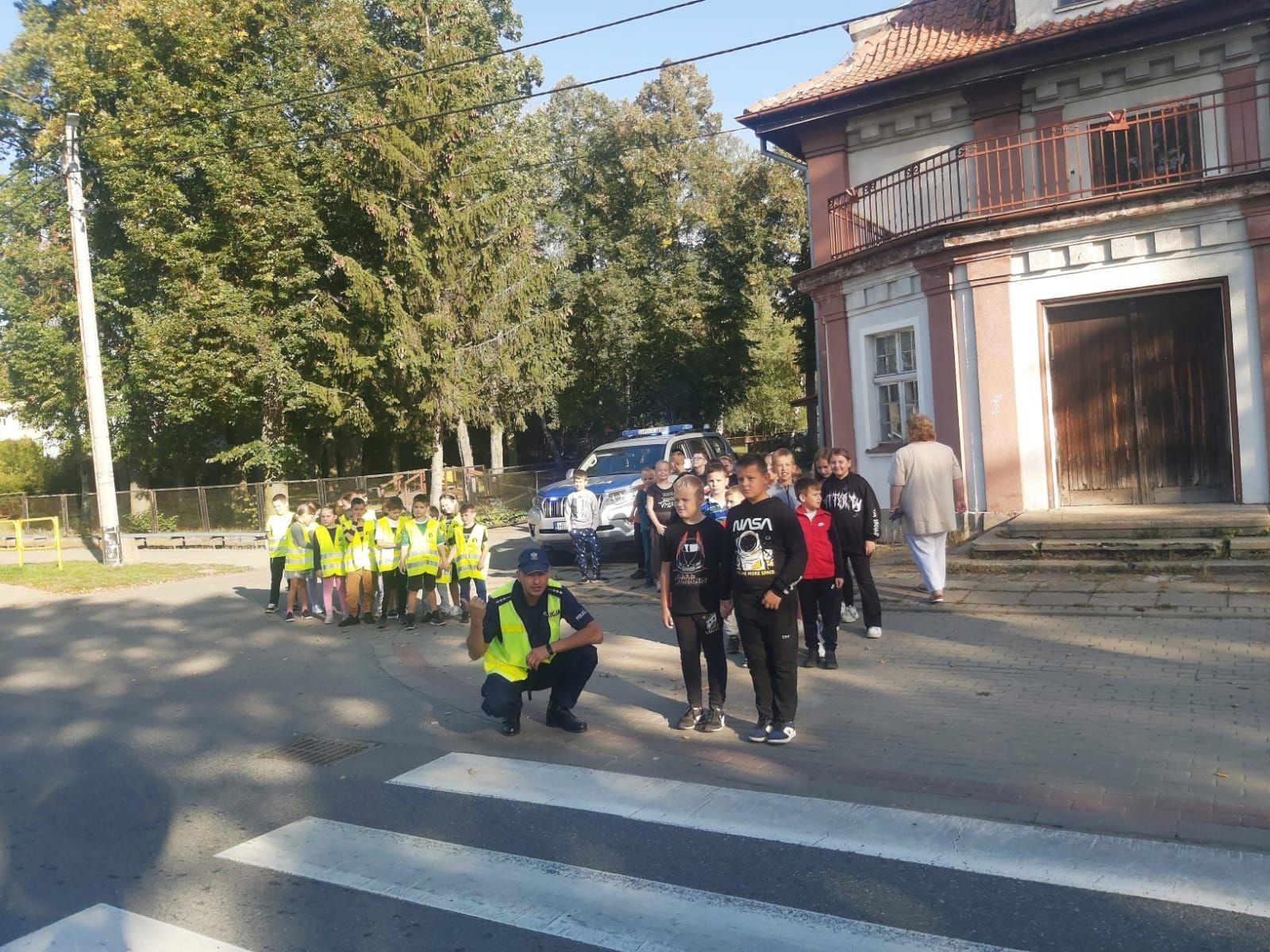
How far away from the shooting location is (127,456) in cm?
3416

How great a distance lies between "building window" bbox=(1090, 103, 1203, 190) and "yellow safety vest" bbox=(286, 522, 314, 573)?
35.8 ft

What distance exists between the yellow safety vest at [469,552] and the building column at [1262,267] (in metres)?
9.33

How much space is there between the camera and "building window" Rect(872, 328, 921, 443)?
15384mm

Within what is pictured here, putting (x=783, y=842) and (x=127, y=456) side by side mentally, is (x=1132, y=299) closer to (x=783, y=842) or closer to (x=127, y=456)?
(x=783, y=842)

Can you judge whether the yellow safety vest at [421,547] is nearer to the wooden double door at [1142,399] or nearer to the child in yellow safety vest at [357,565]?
the child in yellow safety vest at [357,565]

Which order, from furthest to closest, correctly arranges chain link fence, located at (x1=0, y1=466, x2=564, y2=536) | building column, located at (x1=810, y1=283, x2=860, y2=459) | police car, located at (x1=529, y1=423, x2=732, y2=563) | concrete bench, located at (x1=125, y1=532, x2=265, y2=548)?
chain link fence, located at (x1=0, y1=466, x2=564, y2=536), concrete bench, located at (x1=125, y1=532, x2=265, y2=548), building column, located at (x1=810, y1=283, x2=860, y2=459), police car, located at (x1=529, y1=423, x2=732, y2=563)

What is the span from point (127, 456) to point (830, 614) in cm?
3148

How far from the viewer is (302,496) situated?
27.0m

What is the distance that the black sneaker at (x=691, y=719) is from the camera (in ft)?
22.6

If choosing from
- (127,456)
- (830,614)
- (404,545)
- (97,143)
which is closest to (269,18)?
(97,143)

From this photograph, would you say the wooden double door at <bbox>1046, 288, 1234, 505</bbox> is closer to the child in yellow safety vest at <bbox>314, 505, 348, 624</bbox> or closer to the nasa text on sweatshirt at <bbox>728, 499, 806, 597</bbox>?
the nasa text on sweatshirt at <bbox>728, 499, 806, 597</bbox>

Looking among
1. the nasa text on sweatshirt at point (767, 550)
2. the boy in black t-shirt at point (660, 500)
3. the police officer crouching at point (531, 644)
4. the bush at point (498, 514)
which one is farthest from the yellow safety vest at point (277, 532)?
the bush at point (498, 514)

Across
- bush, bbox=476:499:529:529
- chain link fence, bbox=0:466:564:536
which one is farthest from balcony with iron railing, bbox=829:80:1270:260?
chain link fence, bbox=0:466:564:536

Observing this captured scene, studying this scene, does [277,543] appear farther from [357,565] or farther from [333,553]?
[357,565]
